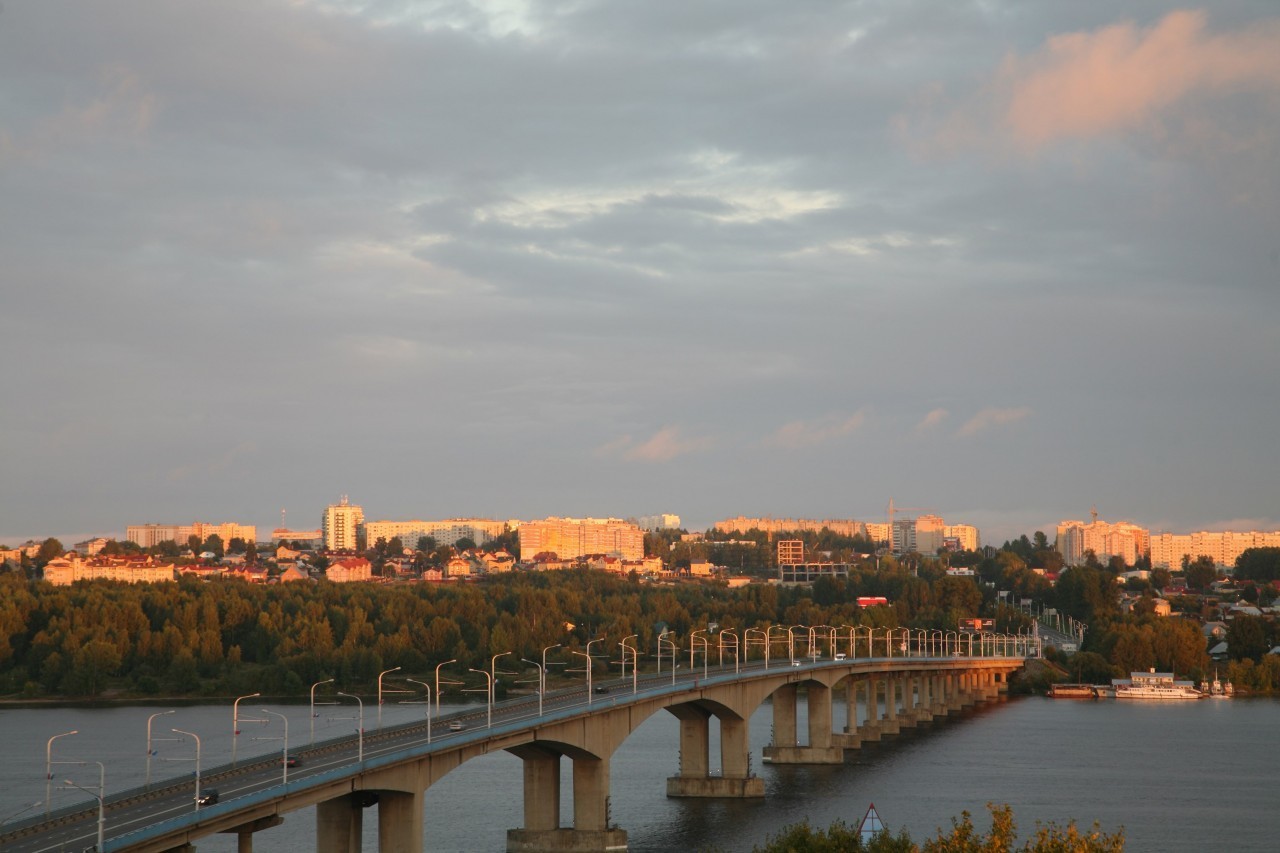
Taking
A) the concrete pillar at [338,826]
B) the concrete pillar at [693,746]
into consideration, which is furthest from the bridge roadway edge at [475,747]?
the concrete pillar at [693,746]

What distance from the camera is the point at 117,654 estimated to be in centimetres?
11356

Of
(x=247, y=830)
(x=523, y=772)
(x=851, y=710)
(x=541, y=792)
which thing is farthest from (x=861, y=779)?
(x=247, y=830)

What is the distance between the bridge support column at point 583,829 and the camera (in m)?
51.9

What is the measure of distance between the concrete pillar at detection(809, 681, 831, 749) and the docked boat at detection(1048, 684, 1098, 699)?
5453 centimetres

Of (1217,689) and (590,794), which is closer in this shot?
(590,794)

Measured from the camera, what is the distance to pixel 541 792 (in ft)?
174

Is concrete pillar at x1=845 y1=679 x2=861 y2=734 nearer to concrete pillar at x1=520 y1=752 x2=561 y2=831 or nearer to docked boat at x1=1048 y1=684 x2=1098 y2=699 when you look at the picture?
docked boat at x1=1048 y1=684 x2=1098 y2=699

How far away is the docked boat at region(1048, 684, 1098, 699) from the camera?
13150 cm

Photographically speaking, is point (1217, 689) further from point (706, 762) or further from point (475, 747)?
point (475, 747)

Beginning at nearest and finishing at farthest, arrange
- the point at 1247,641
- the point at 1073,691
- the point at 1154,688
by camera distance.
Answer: the point at 1154,688 → the point at 1073,691 → the point at 1247,641

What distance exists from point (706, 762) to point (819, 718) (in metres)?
16.4

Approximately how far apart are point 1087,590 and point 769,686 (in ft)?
366

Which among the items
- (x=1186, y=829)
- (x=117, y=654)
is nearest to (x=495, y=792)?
(x=1186, y=829)

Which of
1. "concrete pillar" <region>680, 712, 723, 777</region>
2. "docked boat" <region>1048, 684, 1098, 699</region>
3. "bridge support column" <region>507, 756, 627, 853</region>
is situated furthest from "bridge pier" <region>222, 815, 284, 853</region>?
"docked boat" <region>1048, 684, 1098, 699</region>
